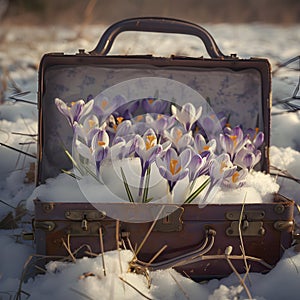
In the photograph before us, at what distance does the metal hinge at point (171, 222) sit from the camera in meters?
1.75

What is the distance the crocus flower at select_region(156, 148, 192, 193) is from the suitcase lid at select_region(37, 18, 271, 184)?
62 centimetres

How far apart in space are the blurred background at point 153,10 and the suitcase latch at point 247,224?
6.17 m

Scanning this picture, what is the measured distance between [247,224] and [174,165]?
0.98 feet

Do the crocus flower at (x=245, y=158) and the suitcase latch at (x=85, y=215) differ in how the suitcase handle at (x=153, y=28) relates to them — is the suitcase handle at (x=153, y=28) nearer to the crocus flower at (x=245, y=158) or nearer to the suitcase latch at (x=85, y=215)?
the crocus flower at (x=245, y=158)

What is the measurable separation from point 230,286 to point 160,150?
0.47 meters

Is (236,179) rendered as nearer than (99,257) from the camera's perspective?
No

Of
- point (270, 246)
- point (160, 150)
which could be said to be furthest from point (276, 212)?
point (160, 150)

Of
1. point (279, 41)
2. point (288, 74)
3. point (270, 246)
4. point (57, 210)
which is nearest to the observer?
point (57, 210)

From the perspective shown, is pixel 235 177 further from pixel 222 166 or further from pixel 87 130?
pixel 87 130

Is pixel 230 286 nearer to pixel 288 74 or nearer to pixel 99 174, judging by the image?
pixel 99 174

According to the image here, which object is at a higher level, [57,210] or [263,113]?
[263,113]

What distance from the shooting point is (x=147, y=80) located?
2438 millimetres

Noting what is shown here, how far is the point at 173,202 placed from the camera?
1.86m

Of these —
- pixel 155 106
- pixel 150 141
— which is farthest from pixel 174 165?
pixel 155 106
